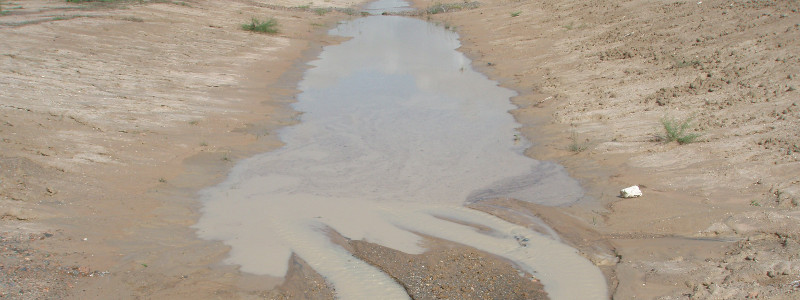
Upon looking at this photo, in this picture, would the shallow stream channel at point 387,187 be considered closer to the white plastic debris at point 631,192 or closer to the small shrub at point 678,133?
the white plastic debris at point 631,192

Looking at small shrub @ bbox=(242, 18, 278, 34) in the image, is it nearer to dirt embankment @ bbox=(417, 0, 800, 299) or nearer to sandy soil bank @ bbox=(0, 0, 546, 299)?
sandy soil bank @ bbox=(0, 0, 546, 299)

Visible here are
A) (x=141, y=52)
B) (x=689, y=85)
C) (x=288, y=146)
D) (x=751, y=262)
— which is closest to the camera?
(x=751, y=262)

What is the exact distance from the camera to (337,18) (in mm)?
29719

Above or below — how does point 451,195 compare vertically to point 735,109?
below

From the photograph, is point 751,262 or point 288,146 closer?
point 751,262

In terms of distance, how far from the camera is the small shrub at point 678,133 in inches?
373

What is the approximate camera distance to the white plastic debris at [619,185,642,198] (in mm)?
7996

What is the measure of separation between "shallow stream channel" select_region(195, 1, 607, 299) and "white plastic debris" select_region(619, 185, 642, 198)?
2.27 ft

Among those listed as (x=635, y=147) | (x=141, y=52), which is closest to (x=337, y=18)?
(x=141, y=52)

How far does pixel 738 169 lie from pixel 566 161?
7.97ft

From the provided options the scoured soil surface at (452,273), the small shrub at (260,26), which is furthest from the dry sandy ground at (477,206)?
the small shrub at (260,26)

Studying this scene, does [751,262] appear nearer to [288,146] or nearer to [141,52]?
[288,146]

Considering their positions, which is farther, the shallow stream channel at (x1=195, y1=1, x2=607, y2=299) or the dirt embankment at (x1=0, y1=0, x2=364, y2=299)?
the shallow stream channel at (x1=195, y1=1, x2=607, y2=299)

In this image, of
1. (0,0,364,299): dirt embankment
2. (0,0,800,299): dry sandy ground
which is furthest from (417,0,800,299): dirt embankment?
(0,0,364,299): dirt embankment
